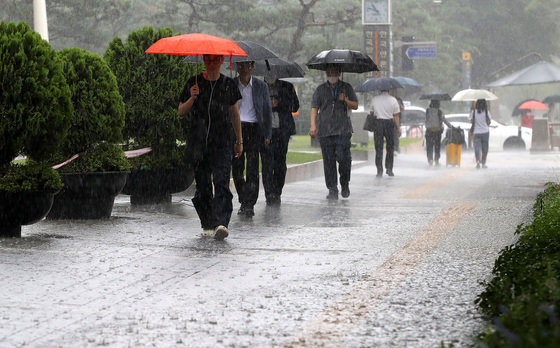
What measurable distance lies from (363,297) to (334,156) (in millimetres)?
8029

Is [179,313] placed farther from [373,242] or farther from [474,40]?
[474,40]

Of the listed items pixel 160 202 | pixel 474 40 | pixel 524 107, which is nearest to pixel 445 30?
pixel 474 40

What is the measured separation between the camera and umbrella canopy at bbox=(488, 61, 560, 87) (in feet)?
138

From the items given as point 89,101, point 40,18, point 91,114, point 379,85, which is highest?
point 40,18

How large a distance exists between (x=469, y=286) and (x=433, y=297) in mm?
504

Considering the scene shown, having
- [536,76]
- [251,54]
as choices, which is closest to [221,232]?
[251,54]

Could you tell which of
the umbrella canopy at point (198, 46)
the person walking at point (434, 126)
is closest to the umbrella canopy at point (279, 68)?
the umbrella canopy at point (198, 46)

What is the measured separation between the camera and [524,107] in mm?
43812

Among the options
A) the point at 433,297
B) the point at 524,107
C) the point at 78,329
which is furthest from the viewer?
the point at 524,107

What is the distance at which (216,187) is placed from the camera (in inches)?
382

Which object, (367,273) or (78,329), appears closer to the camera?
(78,329)

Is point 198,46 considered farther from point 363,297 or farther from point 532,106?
point 532,106

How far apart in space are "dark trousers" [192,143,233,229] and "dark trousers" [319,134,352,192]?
15.6 ft

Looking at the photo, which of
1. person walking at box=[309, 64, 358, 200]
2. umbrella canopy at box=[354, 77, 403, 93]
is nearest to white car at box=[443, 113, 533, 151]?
umbrella canopy at box=[354, 77, 403, 93]
